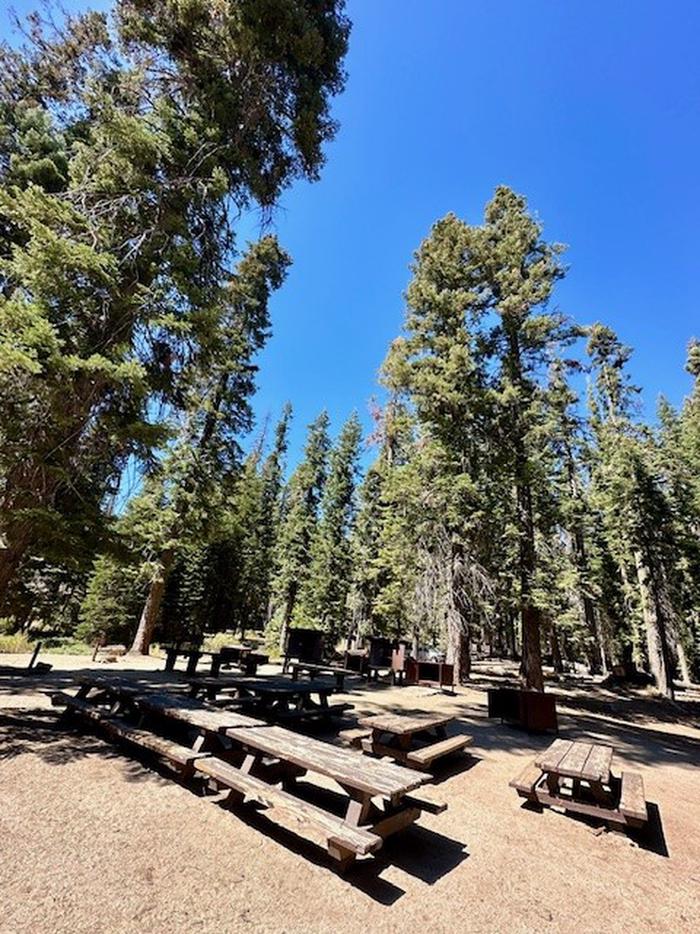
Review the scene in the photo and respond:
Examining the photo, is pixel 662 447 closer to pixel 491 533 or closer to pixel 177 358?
pixel 491 533

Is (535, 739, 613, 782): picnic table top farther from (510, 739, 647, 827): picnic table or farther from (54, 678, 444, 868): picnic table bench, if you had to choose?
(54, 678, 444, 868): picnic table bench

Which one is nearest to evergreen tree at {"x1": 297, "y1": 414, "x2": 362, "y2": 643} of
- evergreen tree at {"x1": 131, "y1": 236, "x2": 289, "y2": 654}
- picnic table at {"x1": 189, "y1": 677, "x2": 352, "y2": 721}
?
evergreen tree at {"x1": 131, "y1": 236, "x2": 289, "y2": 654}

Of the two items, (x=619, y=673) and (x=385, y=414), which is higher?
(x=385, y=414)

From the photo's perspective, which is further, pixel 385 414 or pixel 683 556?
pixel 385 414

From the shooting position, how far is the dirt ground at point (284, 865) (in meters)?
2.84

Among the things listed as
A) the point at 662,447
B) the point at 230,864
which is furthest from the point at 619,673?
the point at 230,864

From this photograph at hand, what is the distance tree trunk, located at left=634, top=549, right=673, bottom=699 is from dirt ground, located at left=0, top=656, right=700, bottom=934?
16384 mm

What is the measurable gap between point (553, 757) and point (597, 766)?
1.54 feet

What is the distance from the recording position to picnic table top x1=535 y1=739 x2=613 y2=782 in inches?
178

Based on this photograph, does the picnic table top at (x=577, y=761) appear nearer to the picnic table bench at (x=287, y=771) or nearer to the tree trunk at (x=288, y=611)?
the picnic table bench at (x=287, y=771)

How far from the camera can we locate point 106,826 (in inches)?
148

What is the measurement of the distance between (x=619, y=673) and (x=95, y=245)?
29.0 metres

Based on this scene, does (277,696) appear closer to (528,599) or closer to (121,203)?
(528,599)

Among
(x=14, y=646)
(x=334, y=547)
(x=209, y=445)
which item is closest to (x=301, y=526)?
(x=334, y=547)
